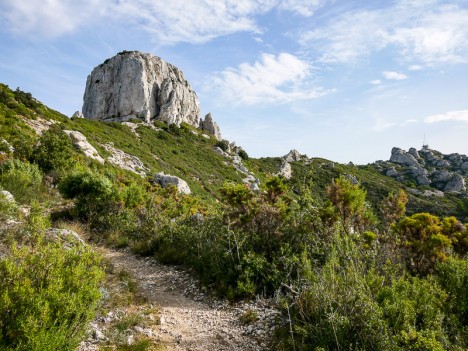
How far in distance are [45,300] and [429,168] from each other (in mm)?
118460

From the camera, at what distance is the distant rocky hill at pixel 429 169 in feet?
263

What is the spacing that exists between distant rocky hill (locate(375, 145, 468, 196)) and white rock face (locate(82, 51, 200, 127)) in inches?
2575

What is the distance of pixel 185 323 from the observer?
19.1ft

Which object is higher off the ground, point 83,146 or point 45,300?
point 83,146

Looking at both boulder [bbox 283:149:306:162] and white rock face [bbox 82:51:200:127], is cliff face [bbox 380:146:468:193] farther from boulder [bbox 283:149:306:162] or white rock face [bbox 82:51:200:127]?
white rock face [bbox 82:51:200:127]

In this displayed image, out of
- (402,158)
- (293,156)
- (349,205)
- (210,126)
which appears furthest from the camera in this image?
(402,158)

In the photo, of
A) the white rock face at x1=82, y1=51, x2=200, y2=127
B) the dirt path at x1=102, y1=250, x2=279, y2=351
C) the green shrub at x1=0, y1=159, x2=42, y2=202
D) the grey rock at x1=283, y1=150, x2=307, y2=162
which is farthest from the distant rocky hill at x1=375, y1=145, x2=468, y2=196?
the green shrub at x1=0, y1=159, x2=42, y2=202

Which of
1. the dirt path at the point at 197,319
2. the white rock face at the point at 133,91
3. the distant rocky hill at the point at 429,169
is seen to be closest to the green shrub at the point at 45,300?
the dirt path at the point at 197,319

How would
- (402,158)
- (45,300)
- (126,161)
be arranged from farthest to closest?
(402,158), (126,161), (45,300)

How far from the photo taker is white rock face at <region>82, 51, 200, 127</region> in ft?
222

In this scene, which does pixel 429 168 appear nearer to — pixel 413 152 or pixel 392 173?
pixel 413 152

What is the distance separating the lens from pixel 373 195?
2296 inches

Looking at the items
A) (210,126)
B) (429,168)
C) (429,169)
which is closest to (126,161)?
(210,126)

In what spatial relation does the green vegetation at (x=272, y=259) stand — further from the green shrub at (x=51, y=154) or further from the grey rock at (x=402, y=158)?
the grey rock at (x=402, y=158)
